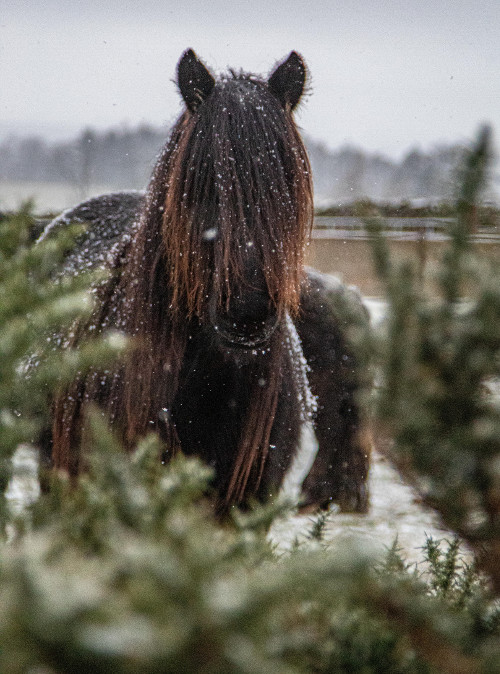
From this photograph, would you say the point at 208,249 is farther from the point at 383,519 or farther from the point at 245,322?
the point at 383,519

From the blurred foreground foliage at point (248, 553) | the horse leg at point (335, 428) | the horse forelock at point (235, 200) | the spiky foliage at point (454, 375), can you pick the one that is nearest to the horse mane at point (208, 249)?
the horse forelock at point (235, 200)

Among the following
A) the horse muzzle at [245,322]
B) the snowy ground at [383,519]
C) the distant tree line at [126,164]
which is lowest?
the snowy ground at [383,519]

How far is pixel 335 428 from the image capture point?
376cm

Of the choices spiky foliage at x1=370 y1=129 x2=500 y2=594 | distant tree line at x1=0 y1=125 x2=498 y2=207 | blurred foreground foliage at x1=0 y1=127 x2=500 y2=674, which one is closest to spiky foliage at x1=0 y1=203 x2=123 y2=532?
blurred foreground foliage at x1=0 y1=127 x2=500 y2=674

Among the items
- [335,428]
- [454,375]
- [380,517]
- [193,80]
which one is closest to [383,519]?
[380,517]

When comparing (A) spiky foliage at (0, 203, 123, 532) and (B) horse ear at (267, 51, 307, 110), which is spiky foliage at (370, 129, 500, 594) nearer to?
(A) spiky foliage at (0, 203, 123, 532)

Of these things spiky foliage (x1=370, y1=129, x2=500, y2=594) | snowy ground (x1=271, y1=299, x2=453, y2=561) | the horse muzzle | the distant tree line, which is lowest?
snowy ground (x1=271, y1=299, x2=453, y2=561)

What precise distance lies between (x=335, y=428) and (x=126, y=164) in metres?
2.23

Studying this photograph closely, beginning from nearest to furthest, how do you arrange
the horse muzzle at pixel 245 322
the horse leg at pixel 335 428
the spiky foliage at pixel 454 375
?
the spiky foliage at pixel 454 375 < the horse muzzle at pixel 245 322 < the horse leg at pixel 335 428

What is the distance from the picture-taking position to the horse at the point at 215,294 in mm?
1723

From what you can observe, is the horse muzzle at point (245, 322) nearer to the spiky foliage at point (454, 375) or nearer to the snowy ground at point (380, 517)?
the spiky foliage at point (454, 375)

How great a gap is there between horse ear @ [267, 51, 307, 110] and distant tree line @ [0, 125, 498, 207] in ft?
1.47

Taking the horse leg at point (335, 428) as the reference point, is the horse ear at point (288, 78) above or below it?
above

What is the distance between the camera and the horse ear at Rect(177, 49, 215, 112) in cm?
192
